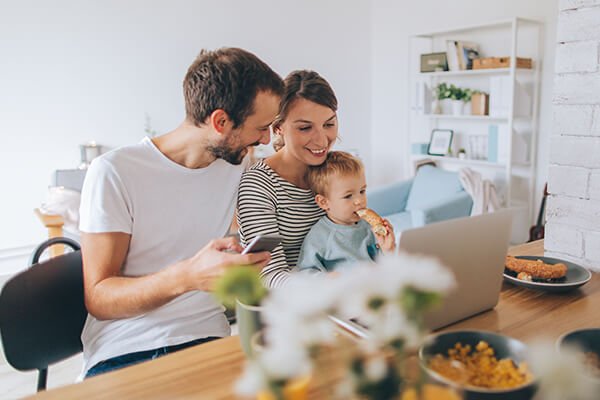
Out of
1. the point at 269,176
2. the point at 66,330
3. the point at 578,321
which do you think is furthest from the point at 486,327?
the point at 66,330

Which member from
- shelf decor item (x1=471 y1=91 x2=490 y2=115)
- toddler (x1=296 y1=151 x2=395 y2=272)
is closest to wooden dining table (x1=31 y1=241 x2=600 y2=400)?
toddler (x1=296 y1=151 x2=395 y2=272)

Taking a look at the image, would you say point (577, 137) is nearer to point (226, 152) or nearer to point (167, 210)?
point (226, 152)

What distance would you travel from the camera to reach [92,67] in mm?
4473

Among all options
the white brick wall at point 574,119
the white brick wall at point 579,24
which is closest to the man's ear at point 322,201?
the white brick wall at point 574,119

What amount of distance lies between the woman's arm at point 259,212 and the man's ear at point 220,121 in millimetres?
152

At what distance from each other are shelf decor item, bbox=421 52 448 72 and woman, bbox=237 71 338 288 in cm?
367

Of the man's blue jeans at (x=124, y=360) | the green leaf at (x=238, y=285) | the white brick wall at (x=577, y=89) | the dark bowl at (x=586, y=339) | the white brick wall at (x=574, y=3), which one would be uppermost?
the white brick wall at (x=574, y=3)

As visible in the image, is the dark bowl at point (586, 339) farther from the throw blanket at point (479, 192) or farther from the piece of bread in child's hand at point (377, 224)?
A: the throw blanket at point (479, 192)

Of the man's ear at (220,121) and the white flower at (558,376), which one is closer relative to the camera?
the white flower at (558,376)

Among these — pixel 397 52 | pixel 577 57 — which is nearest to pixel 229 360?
pixel 577 57

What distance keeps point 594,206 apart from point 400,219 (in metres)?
2.96

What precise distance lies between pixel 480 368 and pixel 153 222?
93cm

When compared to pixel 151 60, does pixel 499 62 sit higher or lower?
lower

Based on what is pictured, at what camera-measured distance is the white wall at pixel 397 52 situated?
4.83 m
